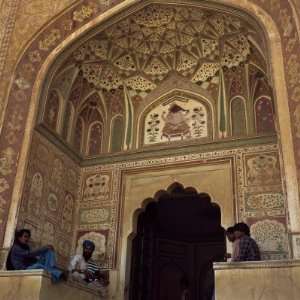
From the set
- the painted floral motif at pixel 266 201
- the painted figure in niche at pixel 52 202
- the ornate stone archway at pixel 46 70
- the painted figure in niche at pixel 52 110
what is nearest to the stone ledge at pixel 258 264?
the ornate stone archway at pixel 46 70

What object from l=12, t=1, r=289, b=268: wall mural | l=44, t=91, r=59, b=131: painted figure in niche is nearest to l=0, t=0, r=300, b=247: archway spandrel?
l=12, t=1, r=289, b=268: wall mural

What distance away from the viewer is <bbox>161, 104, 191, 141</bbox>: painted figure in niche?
753 centimetres

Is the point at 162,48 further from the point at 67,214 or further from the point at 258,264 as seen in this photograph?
the point at 258,264

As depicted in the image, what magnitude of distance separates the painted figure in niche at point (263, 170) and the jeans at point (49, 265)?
298cm

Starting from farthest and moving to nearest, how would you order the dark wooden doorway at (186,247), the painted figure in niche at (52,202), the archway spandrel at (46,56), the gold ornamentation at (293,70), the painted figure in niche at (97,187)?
the dark wooden doorway at (186,247), the painted figure in niche at (97,187), the painted figure in niche at (52,202), the archway spandrel at (46,56), the gold ornamentation at (293,70)

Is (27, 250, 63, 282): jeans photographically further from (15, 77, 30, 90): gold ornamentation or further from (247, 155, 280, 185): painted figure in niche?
(247, 155, 280, 185): painted figure in niche

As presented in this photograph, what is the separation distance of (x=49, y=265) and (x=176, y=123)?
10.9 feet

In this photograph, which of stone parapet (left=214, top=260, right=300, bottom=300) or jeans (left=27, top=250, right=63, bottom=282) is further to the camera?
jeans (left=27, top=250, right=63, bottom=282)

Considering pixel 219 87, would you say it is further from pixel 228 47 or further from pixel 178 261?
pixel 178 261

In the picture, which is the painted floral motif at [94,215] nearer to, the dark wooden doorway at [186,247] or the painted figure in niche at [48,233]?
the painted figure in niche at [48,233]

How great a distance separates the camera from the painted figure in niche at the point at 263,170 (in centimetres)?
648

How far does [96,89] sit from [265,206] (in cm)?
356

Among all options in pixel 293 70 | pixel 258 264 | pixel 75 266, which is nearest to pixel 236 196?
pixel 293 70

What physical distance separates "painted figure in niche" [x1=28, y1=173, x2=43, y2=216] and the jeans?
0.99m
